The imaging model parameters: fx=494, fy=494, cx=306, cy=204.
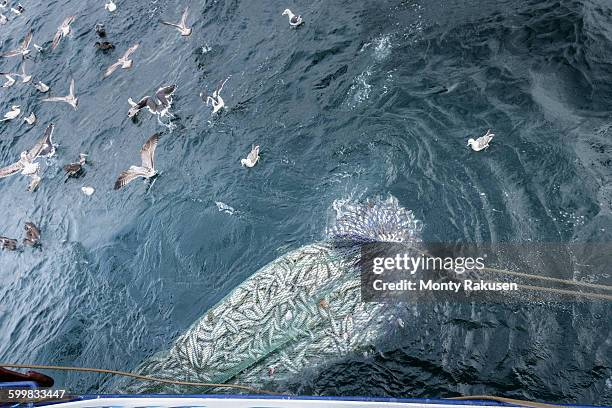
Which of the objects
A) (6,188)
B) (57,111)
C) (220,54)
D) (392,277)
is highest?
(220,54)

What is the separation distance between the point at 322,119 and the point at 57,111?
14096mm

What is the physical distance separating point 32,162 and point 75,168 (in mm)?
2715

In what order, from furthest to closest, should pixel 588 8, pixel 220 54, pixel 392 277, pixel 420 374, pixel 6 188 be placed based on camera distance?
pixel 6 188, pixel 220 54, pixel 588 8, pixel 392 277, pixel 420 374

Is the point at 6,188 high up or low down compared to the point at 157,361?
up

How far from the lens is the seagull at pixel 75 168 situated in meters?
18.8

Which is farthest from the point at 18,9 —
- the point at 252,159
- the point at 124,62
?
the point at 252,159

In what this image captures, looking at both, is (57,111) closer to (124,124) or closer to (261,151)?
(124,124)

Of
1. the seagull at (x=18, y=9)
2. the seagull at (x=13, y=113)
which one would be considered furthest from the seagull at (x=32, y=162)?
the seagull at (x=18, y=9)

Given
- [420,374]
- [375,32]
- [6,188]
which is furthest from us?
[6,188]

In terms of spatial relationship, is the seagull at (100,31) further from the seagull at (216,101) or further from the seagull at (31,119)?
the seagull at (216,101)

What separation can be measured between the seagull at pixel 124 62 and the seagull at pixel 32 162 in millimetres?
4167

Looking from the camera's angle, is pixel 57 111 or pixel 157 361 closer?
pixel 157 361

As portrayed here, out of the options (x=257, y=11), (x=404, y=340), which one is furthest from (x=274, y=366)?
(x=257, y=11)

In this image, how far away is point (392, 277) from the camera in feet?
36.7
